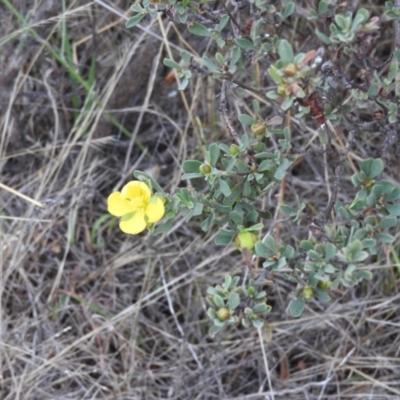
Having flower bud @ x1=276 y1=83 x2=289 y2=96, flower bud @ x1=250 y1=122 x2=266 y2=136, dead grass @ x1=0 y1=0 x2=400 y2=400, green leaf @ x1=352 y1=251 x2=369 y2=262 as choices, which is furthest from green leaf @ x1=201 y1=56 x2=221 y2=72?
dead grass @ x1=0 y1=0 x2=400 y2=400

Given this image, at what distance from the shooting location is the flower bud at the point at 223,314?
132cm

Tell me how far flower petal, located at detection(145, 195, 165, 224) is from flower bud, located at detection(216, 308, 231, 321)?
22 cm

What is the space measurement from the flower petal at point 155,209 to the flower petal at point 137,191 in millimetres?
17

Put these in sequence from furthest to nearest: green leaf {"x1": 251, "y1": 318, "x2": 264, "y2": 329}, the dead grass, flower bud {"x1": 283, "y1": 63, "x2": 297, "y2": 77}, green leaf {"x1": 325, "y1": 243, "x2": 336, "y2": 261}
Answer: the dead grass
green leaf {"x1": 251, "y1": 318, "x2": 264, "y2": 329}
green leaf {"x1": 325, "y1": 243, "x2": 336, "y2": 261}
flower bud {"x1": 283, "y1": 63, "x2": 297, "y2": 77}

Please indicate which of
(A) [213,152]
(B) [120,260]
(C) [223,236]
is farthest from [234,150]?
(B) [120,260]

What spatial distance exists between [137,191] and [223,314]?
11.6 inches

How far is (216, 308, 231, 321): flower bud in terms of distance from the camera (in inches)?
52.1

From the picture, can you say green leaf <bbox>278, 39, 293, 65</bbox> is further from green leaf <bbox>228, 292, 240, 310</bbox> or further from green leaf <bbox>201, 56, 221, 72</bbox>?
green leaf <bbox>228, 292, 240, 310</bbox>

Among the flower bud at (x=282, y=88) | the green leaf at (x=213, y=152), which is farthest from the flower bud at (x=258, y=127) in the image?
the flower bud at (x=282, y=88)

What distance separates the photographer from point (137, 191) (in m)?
1.33

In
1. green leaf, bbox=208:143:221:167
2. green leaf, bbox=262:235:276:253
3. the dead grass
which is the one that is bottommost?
the dead grass

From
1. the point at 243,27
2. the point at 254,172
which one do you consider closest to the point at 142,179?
the point at 254,172

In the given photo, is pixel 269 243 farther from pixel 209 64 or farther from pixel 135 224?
pixel 209 64

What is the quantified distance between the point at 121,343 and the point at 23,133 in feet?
2.49
